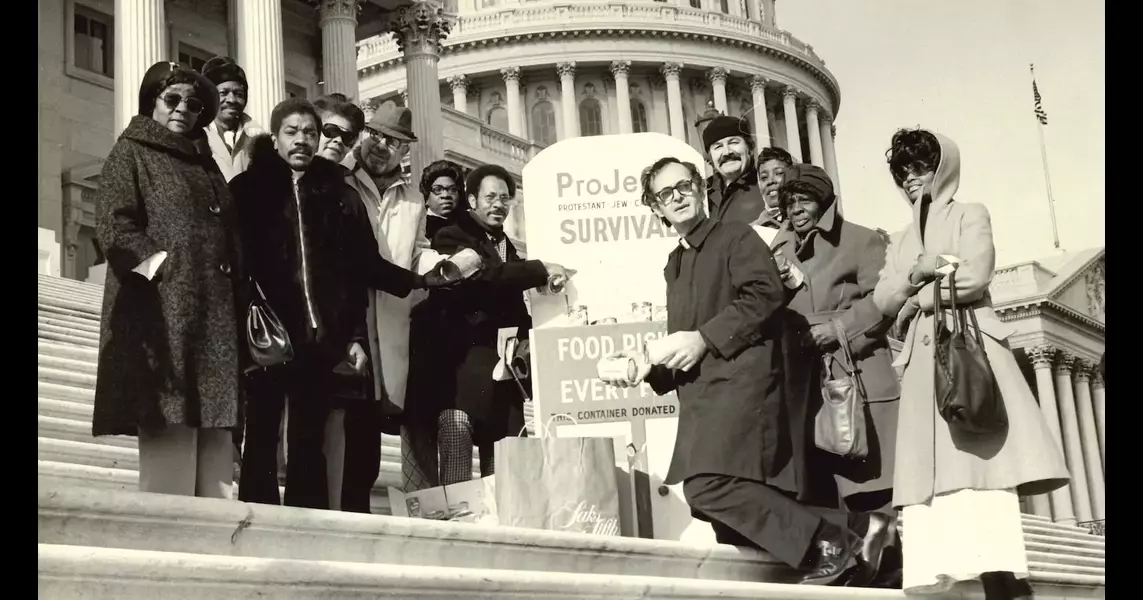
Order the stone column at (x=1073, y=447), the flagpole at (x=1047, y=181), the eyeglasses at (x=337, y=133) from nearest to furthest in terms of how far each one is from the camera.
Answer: the eyeglasses at (x=337, y=133), the stone column at (x=1073, y=447), the flagpole at (x=1047, y=181)

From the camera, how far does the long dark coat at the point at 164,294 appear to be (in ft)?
18.9

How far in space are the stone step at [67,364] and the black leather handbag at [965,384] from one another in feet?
15.7

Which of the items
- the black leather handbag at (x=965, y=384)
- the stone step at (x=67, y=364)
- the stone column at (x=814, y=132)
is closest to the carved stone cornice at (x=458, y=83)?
the stone column at (x=814, y=132)

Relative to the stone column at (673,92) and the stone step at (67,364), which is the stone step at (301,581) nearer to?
the stone step at (67,364)

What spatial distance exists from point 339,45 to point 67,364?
18.1m

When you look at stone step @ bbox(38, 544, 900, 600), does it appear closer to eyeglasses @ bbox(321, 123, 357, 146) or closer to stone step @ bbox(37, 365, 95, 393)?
eyeglasses @ bbox(321, 123, 357, 146)

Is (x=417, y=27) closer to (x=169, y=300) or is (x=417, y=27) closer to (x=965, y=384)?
(x=169, y=300)

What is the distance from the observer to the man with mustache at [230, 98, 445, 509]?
6695 mm

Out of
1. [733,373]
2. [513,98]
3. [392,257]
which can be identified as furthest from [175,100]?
[513,98]

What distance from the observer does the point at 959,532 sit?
20.4ft

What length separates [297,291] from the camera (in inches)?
268

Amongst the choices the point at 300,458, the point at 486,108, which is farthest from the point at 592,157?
the point at 486,108

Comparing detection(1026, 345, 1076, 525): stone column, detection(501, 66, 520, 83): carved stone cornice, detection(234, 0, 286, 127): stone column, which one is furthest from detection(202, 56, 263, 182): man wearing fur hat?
detection(501, 66, 520, 83): carved stone cornice

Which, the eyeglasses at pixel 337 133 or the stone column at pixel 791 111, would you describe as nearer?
the eyeglasses at pixel 337 133
